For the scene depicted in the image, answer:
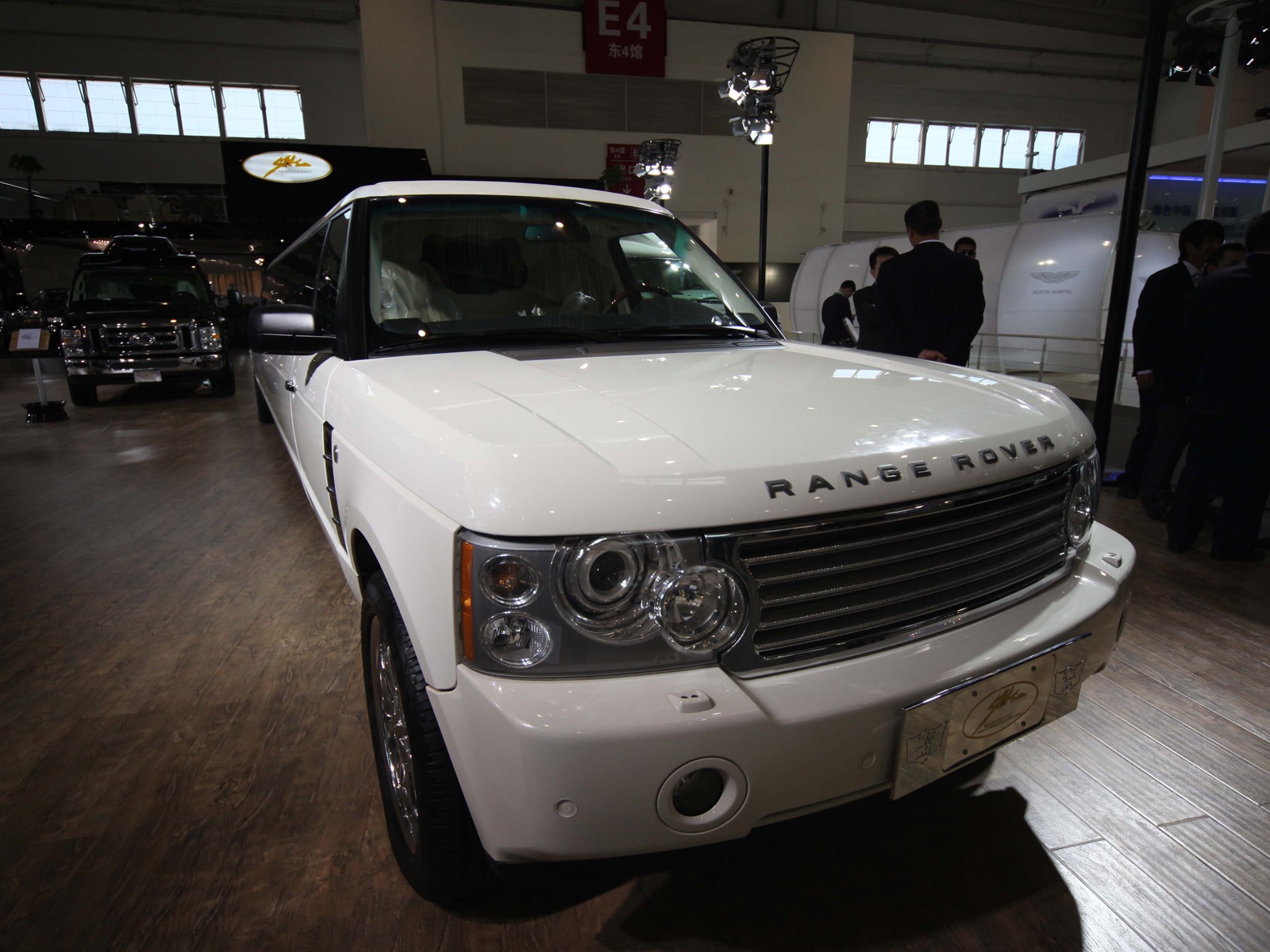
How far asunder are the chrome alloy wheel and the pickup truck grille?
897cm

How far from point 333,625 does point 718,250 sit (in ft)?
56.4

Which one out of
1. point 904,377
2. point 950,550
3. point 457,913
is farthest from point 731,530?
point 457,913

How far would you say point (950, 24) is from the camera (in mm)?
20141

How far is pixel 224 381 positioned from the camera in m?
9.57

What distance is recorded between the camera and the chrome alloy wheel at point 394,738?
152 cm

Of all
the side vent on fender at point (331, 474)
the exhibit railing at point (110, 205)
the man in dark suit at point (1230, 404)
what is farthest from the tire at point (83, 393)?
the exhibit railing at point (110, 205)

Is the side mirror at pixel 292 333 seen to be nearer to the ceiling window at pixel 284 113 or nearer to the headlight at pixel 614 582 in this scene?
the headlight at pixel 614 582

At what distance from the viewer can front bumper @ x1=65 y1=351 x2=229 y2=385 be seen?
8.41m

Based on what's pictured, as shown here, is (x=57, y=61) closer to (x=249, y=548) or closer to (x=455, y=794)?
(x=249, y=548)

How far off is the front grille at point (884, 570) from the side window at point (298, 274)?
197 cm

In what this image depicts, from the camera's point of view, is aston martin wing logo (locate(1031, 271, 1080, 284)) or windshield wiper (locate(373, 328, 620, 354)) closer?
windshield wiper (locate(373, 328, 620, 354))

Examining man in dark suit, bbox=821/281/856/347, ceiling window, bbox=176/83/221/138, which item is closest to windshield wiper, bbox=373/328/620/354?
man in dark suit, bbox=821/281/856/347

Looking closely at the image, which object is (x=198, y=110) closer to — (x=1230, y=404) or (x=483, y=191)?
(x=483, y=191)

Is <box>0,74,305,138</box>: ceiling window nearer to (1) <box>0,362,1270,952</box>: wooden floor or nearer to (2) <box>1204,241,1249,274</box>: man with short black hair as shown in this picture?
(1) <box>0,362,1270,952</box>: wooden floor
